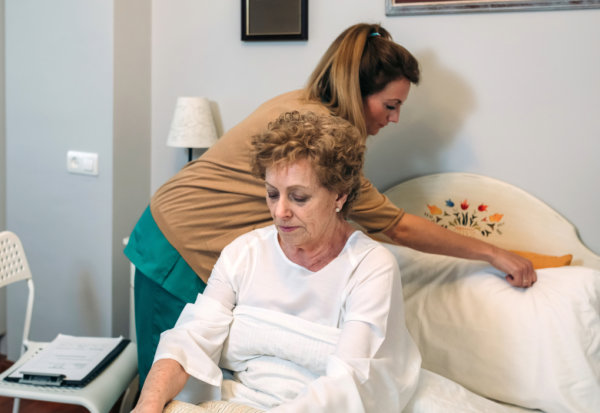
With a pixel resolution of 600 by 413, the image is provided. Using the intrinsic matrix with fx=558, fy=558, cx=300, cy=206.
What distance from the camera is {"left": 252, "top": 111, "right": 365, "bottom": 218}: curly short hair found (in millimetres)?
1212

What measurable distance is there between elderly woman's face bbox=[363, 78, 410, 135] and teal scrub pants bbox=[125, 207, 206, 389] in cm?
71

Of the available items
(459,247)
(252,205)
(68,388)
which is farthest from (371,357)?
(68,388)

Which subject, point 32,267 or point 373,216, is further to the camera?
point 32,267

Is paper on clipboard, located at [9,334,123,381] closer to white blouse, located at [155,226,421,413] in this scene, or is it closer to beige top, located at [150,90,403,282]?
beige top, located at [150,90,403,282]

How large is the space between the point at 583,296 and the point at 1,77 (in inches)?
98.4

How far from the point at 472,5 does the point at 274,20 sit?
2.43 feet

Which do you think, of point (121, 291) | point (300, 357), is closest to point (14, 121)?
point (121, 291)

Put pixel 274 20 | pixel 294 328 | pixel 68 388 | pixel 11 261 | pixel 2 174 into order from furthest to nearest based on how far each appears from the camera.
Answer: pixel 2 174, pixel 274 20, pixel 11 261, pixel 68 388, pixel 294 328

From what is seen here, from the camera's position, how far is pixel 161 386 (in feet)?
3.86

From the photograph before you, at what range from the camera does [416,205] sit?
1.97 meters

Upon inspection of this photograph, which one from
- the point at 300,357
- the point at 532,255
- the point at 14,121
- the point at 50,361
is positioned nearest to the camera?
the point at 300,357

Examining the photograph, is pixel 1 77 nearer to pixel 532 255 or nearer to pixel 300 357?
pixel 300 357

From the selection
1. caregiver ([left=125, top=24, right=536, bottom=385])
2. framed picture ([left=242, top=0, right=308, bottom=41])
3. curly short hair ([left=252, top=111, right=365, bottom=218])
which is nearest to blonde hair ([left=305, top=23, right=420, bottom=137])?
caregiver ([left=125, top=24, right=536, bottom=385])

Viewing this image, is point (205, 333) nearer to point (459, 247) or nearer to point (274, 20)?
point (459, 247)
